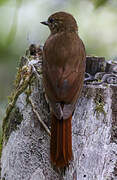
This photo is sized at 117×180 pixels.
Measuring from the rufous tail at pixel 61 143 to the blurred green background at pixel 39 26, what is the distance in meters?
1.70

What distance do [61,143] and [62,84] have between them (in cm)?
48

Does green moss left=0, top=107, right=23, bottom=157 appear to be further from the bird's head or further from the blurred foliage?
the blurred foliage

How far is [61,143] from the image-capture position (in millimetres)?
3332

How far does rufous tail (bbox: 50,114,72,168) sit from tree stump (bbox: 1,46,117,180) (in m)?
0.08

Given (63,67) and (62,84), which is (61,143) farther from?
(63,67)

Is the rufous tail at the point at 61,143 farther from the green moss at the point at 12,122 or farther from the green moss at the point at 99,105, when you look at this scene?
the green moss at the point at 12,122

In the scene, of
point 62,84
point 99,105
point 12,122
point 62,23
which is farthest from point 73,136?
point 62,23

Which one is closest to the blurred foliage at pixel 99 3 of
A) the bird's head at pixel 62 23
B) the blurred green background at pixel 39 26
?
the blurred green background at pixel 39 26

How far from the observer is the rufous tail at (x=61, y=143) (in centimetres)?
332

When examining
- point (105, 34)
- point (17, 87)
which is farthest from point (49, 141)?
point (105, 34)

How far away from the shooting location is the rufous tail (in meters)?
3.32

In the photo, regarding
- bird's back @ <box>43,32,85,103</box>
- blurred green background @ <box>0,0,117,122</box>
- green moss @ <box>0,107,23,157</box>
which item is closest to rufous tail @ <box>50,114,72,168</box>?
bird's back @ <box>43,32,85,103</box>

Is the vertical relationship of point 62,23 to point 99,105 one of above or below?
above

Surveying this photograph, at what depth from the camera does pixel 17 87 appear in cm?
396
